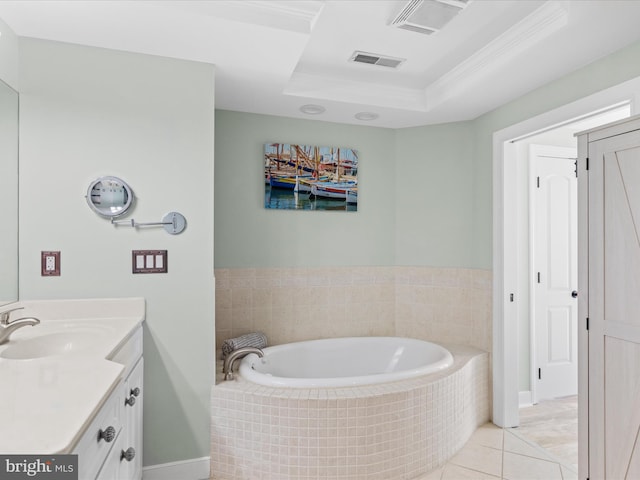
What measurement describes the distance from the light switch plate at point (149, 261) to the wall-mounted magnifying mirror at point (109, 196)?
0.24 meters

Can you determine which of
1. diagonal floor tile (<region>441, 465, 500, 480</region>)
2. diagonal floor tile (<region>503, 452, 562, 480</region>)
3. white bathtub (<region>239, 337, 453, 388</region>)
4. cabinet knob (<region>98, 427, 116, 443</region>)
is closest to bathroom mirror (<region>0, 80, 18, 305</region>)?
cabinet knob (<region>98, 427, 116, 443</region>)

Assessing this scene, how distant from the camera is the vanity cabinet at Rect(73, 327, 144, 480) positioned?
1.09 m

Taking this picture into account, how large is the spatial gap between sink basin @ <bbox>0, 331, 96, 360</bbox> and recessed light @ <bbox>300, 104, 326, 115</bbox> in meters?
2.10

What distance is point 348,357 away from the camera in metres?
3.25

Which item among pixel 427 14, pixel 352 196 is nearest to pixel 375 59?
pixel 427 14

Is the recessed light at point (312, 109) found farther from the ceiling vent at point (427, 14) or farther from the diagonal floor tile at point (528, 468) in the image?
the diagonal floor tile at point (528, 468)

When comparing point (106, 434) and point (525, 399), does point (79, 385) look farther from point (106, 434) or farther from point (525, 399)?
point (525, 399)

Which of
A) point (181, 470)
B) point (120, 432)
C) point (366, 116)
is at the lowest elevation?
point (181, 470)

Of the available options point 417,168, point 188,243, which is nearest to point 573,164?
point 417,168

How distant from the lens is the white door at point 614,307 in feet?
5.27

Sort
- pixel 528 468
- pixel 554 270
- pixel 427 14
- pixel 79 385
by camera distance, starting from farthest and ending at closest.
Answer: pixel 554 270 < pixel 528 468 < pixel 427 14 < pixel 79 385

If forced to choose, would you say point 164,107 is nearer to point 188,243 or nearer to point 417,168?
point 188,243

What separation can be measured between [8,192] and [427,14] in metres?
2.21

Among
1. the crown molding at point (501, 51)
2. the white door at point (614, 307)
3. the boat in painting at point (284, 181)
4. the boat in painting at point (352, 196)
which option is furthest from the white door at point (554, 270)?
the boat in painting at point (284, 181)
